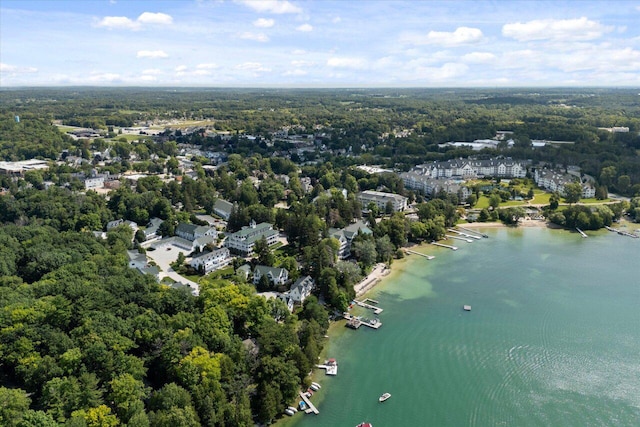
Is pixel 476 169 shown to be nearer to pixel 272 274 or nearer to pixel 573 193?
pixel 573 193

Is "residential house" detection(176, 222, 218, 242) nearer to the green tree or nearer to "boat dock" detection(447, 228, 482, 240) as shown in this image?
"boat dock" detection(447, 228, 482, 240)

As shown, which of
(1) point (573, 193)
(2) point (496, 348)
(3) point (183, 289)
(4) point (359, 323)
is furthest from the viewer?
(1) point (573, 193)

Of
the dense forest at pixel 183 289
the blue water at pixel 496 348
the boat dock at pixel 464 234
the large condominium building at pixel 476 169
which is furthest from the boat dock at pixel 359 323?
the large condominium building at pixel 476 169

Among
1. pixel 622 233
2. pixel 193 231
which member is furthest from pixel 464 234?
pixel 193 231

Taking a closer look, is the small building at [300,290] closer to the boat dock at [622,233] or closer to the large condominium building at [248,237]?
the large condominium building at [248,237]

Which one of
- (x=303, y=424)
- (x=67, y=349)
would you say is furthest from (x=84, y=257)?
(x=303, y=424)

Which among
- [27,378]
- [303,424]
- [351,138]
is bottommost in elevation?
[303,424]

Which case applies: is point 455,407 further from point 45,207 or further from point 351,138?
point 351,138
